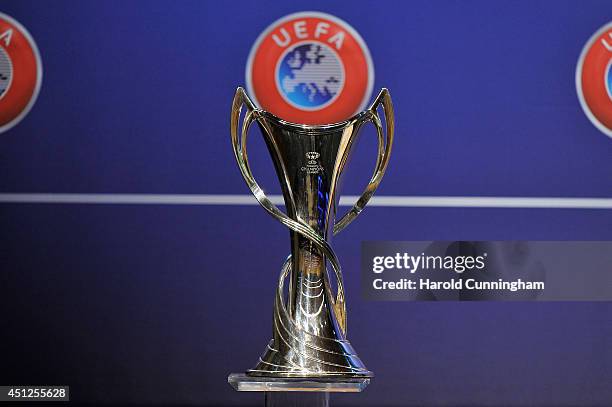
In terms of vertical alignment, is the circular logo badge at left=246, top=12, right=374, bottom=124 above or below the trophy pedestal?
above

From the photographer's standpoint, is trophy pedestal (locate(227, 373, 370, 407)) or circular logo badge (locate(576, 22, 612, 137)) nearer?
trophy pedestal (locate(227, 373, 370, 407))

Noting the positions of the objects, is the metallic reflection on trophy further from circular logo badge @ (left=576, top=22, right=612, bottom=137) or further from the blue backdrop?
circular logo badge @ (left=576, top=22, right=612, bottom=137)

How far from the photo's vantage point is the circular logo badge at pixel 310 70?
2.51 meters

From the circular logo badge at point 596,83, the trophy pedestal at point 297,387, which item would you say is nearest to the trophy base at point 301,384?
the trophy pedestal at point 297,387

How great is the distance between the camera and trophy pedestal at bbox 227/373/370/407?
3.88ft

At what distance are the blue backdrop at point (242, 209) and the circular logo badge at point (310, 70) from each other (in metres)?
0.04

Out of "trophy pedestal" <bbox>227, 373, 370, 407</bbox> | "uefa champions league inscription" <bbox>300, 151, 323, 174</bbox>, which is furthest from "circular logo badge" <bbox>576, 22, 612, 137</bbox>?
"trophy pedestal" <bbox>227, 373, 370, 407</bbox>

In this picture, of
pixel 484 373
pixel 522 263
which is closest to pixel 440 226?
pixel 522 263

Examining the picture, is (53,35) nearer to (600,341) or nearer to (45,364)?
(45,364)

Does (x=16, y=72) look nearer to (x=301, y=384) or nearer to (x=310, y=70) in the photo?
(x=310, y=70)

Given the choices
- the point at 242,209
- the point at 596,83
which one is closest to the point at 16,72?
the point at 242,209

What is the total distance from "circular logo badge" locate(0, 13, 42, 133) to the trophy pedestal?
1.62 meters

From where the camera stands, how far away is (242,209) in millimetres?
2514

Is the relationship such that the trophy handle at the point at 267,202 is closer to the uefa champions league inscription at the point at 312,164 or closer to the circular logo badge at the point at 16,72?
the uefa champions league inscription at the point at 312,164
